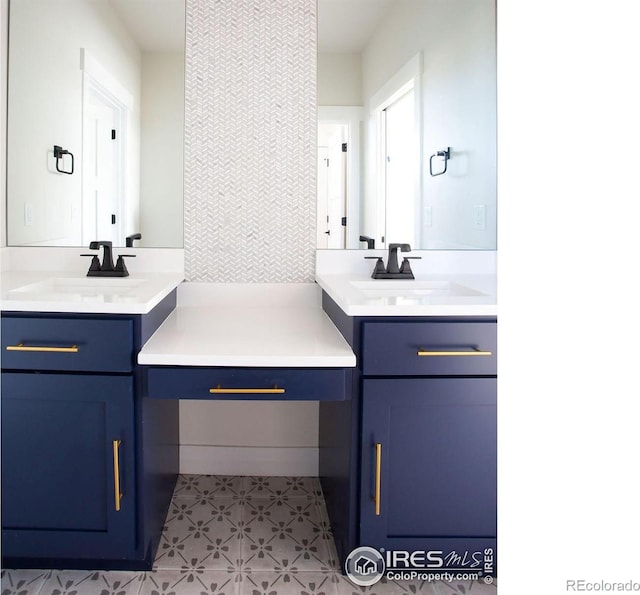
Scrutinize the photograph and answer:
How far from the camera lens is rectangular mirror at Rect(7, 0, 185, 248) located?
1.96m

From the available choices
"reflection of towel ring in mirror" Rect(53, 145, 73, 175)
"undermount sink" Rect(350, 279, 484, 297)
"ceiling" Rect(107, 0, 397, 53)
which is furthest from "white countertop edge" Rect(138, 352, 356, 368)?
"ceiling" Rect(107, 0, 397, 53)

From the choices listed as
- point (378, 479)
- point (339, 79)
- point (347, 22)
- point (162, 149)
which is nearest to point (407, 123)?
point (339, 79)

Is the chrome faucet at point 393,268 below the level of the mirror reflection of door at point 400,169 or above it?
below

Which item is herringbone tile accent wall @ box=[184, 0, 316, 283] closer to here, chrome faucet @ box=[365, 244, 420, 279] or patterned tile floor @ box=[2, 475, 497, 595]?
chrome faucet @ box=[365, 244, 420, 279]

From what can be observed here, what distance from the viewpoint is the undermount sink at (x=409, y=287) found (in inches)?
72.7

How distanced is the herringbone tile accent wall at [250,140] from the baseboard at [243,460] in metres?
0.64

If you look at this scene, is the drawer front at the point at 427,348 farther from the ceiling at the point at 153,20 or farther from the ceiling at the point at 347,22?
the ceiling at the point at 153,20

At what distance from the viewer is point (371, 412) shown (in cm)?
148

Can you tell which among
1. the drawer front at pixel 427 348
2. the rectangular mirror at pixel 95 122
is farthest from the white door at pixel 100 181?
the drawer front at pixel 427 348

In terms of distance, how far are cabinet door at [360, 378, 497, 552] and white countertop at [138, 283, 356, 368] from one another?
0.62ft

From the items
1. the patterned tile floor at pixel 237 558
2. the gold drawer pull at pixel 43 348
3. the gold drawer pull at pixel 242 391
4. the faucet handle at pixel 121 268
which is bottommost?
the patterned tile floor at pixel 237 558
